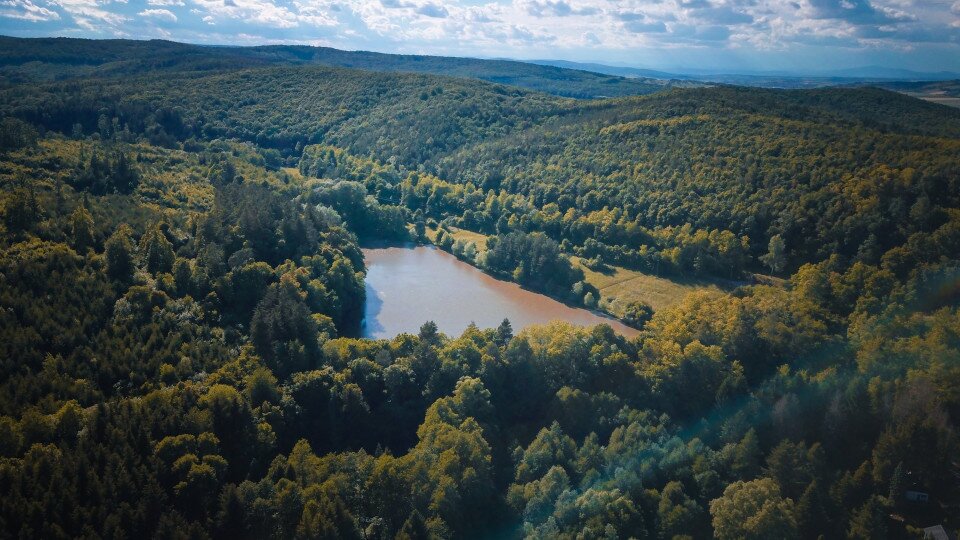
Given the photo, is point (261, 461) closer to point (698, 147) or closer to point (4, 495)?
point (4, 495)

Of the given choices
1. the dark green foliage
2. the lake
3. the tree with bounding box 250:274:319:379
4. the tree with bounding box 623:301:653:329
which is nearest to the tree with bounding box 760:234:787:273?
the tree with bounding box 623:301:653:329

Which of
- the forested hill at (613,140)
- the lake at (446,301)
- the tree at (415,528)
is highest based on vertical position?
the forested hill at (613,140)

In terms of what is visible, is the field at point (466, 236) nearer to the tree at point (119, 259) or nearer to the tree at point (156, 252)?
the tree at point (156, 252)

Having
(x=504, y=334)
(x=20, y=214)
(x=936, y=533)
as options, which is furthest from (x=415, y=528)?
(x=20, y=214)

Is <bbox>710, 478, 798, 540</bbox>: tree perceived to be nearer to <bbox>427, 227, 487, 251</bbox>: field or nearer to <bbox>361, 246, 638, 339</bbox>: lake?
<bbox>361, 246, 638, 339</bbox>: lake

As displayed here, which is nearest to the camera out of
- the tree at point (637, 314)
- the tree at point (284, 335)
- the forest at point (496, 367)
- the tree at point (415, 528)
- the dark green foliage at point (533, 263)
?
the tree at point (415, 528)

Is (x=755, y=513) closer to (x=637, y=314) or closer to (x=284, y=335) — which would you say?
(x=284, y=335)

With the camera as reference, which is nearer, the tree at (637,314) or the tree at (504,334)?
the tree at (504,334)

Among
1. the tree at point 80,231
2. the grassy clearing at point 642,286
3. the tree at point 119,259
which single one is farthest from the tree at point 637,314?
the tree at point 80,231
